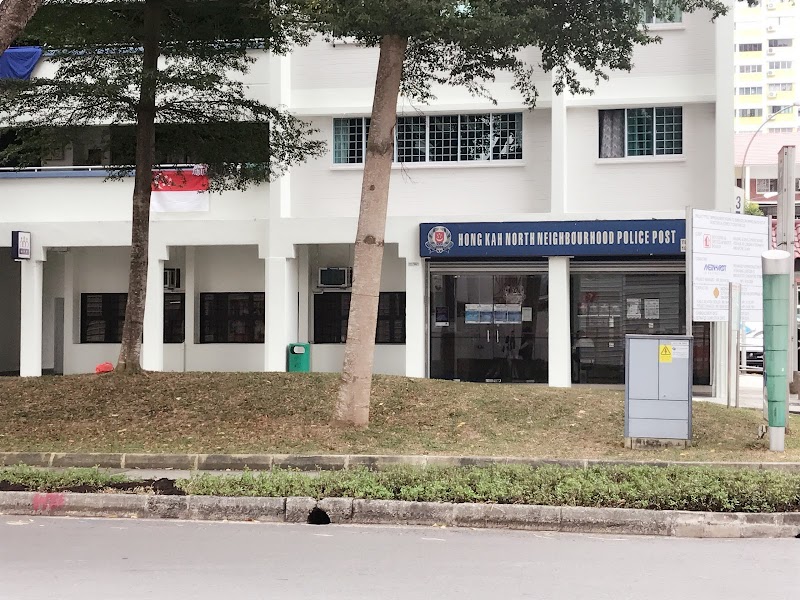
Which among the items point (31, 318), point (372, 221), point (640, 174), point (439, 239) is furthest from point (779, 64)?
point (372, 221)

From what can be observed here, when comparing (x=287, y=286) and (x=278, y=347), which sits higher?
(x=287, y=286)

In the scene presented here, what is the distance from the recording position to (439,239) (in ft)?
70.7

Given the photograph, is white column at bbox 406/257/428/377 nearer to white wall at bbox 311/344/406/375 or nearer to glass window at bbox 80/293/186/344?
white wall at bbox 311/344/406/375

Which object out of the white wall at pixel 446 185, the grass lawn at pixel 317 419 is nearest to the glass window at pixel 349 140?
the white wall at pixel 446 185

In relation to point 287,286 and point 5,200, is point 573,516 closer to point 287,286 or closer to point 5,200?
point 287,286

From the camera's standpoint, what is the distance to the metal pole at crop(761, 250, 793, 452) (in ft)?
39.9

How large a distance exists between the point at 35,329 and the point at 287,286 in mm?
5900

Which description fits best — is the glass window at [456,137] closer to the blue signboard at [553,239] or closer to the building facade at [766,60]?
the blue signboard at [553,239]

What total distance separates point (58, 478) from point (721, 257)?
1003 cm

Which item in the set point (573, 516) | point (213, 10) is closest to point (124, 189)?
point (213, 10)

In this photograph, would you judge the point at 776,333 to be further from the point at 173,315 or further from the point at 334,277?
the point at 173,315

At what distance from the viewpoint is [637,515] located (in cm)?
838

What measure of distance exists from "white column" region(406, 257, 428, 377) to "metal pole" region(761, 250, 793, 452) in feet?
33.9

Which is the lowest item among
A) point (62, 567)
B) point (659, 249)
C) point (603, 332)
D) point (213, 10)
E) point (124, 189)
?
point (62, 567)
